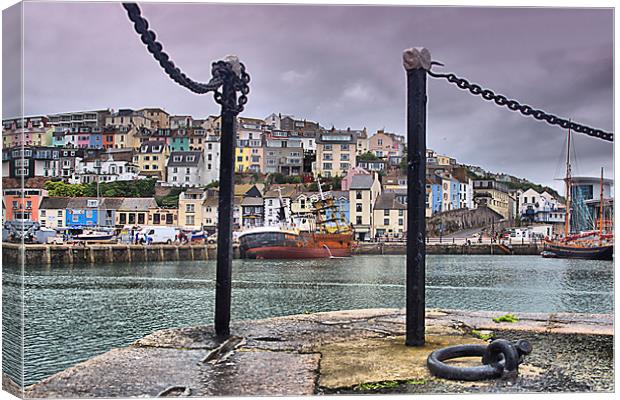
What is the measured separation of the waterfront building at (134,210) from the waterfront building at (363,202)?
3098mm

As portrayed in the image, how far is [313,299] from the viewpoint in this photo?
12305 mm

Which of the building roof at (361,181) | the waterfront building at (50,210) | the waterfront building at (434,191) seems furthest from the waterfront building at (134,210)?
the waterfront building at (434,191)

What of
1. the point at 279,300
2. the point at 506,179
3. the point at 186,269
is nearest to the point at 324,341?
the point at 506,179

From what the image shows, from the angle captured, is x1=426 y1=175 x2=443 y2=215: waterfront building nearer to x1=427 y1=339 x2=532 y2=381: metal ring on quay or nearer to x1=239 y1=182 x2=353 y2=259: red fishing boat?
x1=239 y1=182 x2=353 y2=259: red fishing boat

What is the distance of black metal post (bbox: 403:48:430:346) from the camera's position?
4582mm

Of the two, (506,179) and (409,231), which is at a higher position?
(506,179)

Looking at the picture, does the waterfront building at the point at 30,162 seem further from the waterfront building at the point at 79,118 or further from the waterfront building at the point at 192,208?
the waterfront building at the point at 192,208

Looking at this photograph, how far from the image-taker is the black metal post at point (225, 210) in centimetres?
493

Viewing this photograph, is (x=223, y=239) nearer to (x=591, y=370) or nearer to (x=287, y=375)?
(x=287, y=375)

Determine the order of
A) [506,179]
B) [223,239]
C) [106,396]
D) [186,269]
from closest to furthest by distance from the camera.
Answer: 1. [106,396]
2. [223,239]
3. [506,179]
4. [186,269]

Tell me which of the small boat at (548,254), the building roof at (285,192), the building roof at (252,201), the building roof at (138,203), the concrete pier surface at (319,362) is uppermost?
the building roof at (285,192)

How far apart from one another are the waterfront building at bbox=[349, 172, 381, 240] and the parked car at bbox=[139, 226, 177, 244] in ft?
11.2

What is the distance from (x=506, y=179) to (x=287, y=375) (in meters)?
7.04

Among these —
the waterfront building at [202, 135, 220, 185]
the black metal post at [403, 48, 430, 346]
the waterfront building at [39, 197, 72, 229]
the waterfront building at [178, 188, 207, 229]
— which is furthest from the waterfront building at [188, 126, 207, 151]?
the black metal post at [403, 48, 430, 346]
